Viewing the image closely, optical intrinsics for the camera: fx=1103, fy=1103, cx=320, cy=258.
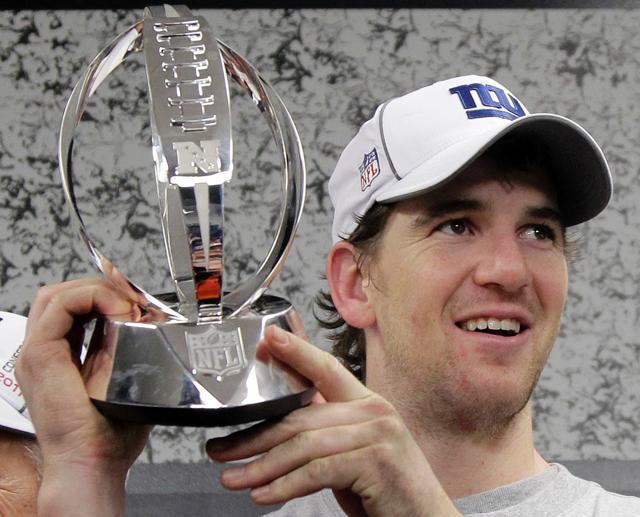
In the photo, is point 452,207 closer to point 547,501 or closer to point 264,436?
point 547,501

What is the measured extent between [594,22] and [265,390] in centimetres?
109

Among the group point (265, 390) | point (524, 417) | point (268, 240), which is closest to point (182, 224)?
point (265, 390)

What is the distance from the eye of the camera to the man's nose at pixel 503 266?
0.96 metres

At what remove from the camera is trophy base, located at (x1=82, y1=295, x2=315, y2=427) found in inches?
22.2

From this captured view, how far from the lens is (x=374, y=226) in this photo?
1078mm

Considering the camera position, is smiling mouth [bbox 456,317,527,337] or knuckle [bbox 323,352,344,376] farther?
smiling mouth [bbox 456,317,527,337]

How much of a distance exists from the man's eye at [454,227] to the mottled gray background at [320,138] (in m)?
0.52

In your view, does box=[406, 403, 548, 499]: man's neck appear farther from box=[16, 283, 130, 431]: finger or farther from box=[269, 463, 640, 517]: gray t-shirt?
box=[16, 283, 130, 431]: finger

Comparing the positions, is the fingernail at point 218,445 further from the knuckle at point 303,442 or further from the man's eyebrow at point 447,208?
the man's eyebrow at point 447,208

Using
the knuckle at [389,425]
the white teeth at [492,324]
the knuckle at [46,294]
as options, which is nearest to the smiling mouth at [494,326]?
the white teeth at [492,324]

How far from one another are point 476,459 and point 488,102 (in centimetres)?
34

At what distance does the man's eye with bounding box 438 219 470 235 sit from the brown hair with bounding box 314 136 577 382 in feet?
0.20

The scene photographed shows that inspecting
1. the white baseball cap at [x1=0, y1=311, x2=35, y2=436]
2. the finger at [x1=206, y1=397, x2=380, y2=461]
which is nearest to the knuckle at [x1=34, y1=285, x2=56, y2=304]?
the finger at [x1=206, y1=397, x2=380, y2=461]

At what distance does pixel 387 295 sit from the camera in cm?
105
